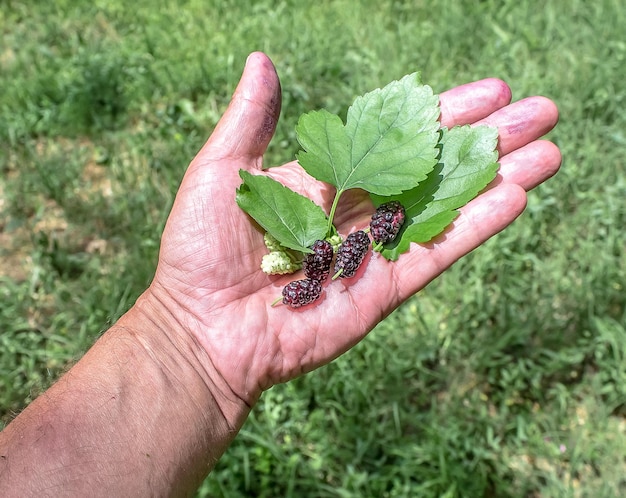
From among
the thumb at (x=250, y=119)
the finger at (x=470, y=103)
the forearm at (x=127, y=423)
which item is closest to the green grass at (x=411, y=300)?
the forearm at (x=127, y=423)

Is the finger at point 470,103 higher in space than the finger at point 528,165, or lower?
higher

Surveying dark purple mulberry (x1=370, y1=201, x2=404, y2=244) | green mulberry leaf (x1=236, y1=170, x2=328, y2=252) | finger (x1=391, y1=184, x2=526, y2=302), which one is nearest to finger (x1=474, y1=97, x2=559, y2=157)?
finger (x1=391, y1=184, x2=526, y2=302)

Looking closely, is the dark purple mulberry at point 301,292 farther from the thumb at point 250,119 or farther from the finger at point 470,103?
the finger at point 470,103

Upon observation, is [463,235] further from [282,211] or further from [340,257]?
[282,211]

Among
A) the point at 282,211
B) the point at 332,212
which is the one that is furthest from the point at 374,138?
the point at 282,211

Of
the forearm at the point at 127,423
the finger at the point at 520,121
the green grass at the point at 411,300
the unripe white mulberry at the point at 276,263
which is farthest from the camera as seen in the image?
the green grass at the point at 411,300

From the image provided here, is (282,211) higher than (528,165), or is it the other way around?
(282,211)
